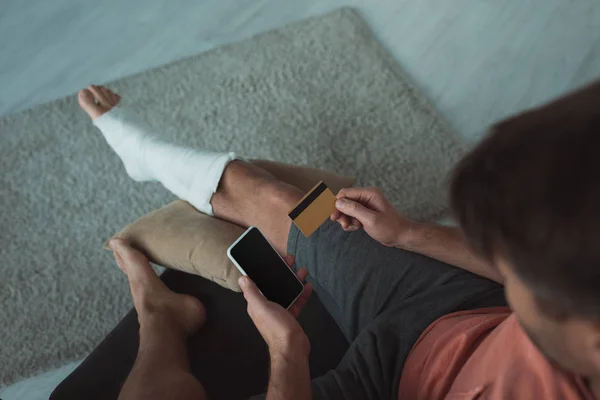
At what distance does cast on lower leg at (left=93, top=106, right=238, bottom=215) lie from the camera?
97cm

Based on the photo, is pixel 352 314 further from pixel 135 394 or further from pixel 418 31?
pixel 418 31

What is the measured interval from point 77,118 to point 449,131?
39.0 inches

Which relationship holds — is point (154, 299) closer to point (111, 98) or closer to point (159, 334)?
point (159, 334)

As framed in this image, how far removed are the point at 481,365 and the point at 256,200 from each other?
1.61ft

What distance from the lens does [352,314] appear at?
2.67 feet

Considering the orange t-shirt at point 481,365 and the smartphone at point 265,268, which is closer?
the orange t-shirt at point 481,365

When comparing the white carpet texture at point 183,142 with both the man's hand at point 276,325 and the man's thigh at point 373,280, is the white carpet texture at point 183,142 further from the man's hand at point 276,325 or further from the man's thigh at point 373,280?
the man's hand at point 276,325

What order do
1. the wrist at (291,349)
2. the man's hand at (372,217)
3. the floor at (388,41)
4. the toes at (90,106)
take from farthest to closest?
the floor at (388,41), the toes at (90,106), the man's hand at (372,217), the wrist at (291,349)

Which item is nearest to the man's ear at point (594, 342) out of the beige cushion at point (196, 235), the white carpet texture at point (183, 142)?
the beige cushion at point (196, 235)

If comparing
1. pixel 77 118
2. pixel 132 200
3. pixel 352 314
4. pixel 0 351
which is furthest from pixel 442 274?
pixel 77 118

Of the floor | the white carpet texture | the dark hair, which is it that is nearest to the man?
the dark hair

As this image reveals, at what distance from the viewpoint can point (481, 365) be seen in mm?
568

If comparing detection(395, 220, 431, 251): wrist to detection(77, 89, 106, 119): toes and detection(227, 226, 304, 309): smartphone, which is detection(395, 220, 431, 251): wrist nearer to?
detection(227, 226, 304, 309): smartphone

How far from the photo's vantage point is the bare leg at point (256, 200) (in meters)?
0.91
